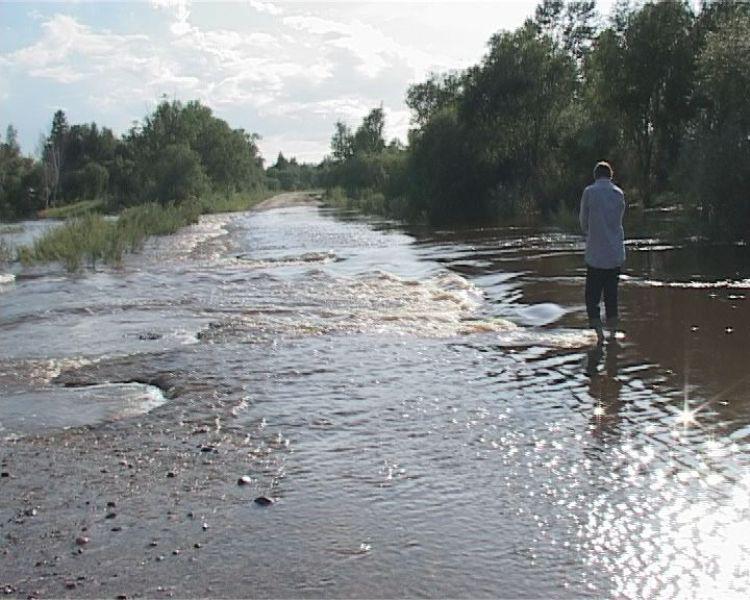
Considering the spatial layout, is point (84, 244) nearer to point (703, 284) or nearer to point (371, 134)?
point (703, 284)

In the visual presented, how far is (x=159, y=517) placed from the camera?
193 inches

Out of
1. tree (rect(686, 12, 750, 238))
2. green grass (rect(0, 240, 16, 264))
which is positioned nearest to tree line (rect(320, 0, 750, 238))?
tree (rect(686, 12, 750, 238))

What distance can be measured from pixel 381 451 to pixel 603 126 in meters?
34.5

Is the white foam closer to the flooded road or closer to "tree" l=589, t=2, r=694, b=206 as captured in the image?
the flooded road

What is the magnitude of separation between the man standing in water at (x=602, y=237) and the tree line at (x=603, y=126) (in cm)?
1086

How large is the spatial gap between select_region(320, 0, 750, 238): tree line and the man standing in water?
10.9 meters

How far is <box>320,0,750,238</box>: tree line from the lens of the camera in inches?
804

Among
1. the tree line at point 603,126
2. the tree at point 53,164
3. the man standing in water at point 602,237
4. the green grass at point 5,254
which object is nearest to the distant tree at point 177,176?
the tree line at point 603,126

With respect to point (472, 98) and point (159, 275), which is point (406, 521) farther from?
point (472, 98)

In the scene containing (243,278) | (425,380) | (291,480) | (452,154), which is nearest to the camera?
(291,480)

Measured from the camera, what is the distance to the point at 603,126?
37.4 meters

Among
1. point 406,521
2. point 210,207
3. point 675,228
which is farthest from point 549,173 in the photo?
point 406,521

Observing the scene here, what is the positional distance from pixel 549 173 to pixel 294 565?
134 ft

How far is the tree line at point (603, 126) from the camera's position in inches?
804
